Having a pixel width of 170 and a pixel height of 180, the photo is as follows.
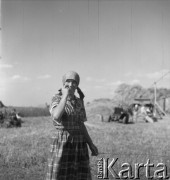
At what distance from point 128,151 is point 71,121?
4391 mm

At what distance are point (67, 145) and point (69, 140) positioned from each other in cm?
5

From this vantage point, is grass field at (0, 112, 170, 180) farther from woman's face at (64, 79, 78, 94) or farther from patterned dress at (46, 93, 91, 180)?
woman's face at (64, 79, 78, 94)

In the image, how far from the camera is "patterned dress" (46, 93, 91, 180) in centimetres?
289

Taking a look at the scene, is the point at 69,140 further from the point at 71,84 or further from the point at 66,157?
the point at 71,84

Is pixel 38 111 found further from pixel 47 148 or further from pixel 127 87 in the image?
pixel 47 148

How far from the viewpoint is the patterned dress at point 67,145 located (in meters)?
2.89

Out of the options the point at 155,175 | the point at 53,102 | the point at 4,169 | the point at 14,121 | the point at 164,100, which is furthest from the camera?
the point at 164,100

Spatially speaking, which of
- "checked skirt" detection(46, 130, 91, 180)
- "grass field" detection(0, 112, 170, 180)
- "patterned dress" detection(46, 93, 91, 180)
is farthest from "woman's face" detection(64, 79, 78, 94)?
"grass field" detection(0, 112, 170, 180)

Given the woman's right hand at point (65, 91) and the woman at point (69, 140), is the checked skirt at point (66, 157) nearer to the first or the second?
the woman at point (69, 140)

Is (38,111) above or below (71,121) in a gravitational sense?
above

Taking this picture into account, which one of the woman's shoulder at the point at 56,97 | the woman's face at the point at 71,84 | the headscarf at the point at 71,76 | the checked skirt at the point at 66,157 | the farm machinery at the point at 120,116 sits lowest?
the checked skirt at the point at 66,157

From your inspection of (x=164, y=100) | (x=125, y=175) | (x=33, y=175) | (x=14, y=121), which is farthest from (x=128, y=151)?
(x=164, y=100)

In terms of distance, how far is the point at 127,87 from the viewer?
131ft

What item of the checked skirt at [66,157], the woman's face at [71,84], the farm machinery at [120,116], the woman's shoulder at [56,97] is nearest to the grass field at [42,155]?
the checked skirt at [66,157]
